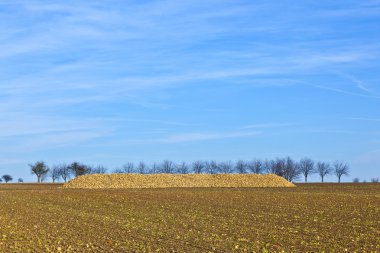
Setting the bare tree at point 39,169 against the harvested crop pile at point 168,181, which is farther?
the bare tree at point 39,169

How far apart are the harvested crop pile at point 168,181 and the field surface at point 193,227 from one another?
130 feet

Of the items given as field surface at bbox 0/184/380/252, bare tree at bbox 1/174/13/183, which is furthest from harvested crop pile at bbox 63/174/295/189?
bare tree at bbox 1/174/13/183

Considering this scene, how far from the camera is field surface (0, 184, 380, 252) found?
20.6m

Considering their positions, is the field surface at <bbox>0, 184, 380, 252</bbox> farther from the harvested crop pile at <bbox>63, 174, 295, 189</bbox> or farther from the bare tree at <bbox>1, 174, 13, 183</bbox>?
the bare tree at <bbox>1, 174, 13, 183</bbox>

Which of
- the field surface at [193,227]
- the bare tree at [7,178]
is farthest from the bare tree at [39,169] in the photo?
the field surface at [193,227]

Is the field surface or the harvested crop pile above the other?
the harvested crop pile

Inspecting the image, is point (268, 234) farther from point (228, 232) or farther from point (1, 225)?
point (1, 225)

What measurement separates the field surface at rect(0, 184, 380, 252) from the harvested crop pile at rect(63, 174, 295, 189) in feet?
130

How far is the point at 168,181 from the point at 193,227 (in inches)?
2275

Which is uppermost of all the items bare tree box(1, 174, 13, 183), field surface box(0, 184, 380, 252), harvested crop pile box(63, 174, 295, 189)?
bare tree box(1, 174, 13, 183)

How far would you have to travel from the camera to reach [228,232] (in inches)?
954

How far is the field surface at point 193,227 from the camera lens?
A: 67.7ft

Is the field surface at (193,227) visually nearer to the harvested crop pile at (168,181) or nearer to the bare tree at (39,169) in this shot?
the harvested crop pile at (168,181)

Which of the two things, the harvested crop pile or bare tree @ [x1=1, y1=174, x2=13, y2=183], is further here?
bare tree @ [x1=1, y1=174, x2=13, y2=183]
